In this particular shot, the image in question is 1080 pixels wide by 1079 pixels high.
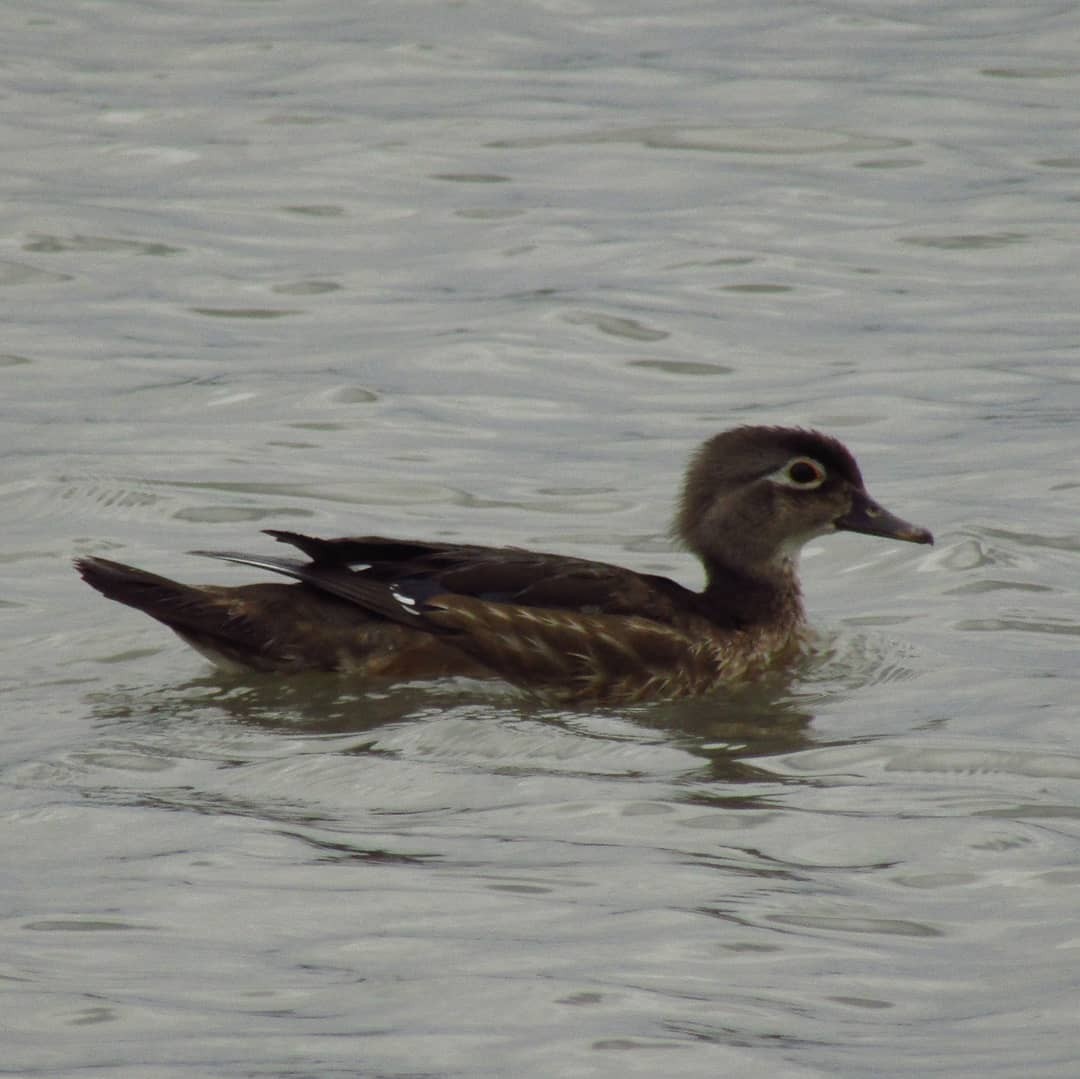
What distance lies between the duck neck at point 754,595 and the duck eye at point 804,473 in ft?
1.28

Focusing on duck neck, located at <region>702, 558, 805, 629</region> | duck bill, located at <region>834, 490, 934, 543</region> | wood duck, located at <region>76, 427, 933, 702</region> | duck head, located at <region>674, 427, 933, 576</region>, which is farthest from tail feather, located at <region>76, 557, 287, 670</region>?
duck bill, located at <region>834, 490, 934, 543</region>

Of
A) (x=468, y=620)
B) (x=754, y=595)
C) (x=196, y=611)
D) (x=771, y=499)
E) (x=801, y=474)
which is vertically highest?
(x=801, y=474)

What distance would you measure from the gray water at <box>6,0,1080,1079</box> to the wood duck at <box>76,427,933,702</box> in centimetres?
18

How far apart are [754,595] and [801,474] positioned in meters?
0.58

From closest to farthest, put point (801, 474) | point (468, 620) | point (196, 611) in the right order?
point (196, 611)
point (468, 620)
point (801, 474)

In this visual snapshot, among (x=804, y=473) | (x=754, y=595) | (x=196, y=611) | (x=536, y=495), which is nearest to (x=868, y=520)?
(x=804, y=473)

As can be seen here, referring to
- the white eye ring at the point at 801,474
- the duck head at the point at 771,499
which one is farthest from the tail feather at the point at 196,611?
the white eye ring at the point at 801,474

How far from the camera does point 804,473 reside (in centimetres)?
1130

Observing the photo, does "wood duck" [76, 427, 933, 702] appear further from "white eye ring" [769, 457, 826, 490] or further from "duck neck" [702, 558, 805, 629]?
"white eye ring" [769, 457, 826, 490]

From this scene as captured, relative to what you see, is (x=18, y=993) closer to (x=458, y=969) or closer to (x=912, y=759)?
(x=458, y=969)

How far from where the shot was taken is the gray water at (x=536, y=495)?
6.96 meters

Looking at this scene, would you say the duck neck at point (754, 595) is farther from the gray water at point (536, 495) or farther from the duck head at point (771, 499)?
the gray water at point (536, 495)

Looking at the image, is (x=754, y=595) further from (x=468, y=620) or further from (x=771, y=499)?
(x=468, y=620)

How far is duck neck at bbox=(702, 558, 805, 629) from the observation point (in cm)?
1116
